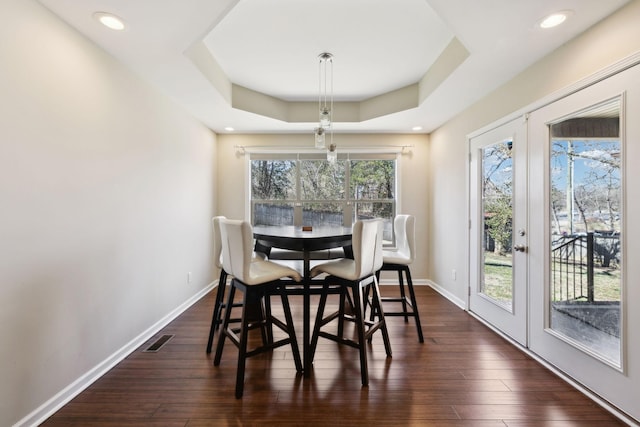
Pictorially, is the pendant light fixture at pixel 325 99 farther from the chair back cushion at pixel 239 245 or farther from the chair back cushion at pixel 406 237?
the chair back cushion at pixel 239 245

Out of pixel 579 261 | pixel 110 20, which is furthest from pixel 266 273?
pixel 579 261

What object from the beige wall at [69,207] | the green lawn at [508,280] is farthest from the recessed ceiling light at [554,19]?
the beige wall at [69,207]

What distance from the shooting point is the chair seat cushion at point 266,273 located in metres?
1.96

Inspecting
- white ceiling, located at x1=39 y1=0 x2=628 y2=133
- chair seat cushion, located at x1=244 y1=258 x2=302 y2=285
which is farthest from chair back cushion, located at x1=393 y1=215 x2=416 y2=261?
white ceiling, located at x1=39 y1=0 x2=628 y2=133

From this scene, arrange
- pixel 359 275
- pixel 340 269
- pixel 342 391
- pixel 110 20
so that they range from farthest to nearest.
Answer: pixel 340 269 < pixel 359 275 < pixel 342 391 < pixel 110 20

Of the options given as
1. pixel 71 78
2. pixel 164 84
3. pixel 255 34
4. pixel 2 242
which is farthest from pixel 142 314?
pixel 255 34

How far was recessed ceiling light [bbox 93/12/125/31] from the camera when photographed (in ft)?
5.74

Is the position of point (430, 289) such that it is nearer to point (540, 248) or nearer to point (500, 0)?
point (540, 248)

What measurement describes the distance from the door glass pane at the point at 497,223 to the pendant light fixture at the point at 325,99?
5.19 ft

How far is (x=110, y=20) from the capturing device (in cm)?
179

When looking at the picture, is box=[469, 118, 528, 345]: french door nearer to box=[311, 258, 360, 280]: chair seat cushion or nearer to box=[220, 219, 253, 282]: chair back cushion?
box=[311, 258, 360, 280]: chair seat cushion

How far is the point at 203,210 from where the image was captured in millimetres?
3988

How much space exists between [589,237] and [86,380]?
348 cm

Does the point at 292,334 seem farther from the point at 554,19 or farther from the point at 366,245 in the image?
the point at 554,19
